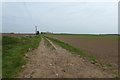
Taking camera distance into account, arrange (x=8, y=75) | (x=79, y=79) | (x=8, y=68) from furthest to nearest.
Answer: (x=8, y=68) < (x=8, y=75) < (x=79, y=79)

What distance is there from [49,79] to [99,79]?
1972 mm

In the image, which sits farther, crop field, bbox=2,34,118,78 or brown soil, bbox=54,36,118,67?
brown soil, bbox=54,36,118,67

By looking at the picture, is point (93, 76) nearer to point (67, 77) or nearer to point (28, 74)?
point (67, 77)

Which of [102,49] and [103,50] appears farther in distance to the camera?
[102,49]

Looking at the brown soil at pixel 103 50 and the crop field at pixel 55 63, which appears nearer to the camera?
the crop field at pixel 55 63

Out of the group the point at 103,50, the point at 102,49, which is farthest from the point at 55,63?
the point at 102,49

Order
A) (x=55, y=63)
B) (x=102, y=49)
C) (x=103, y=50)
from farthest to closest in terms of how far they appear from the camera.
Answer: (x=102, y=49)
(x=103, y=50)
(x=55, y=63)

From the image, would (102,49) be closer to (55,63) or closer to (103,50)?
(103,50)

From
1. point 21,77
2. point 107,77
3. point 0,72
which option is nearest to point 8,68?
point 0,72

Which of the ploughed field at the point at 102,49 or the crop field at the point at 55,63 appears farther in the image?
the ploughed field at the point at 102,49

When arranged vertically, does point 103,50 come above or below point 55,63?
above

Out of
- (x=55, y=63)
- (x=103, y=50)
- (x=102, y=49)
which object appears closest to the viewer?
(x=55, y=63)

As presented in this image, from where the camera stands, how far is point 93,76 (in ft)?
31.8

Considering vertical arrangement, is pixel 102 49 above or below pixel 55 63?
above
